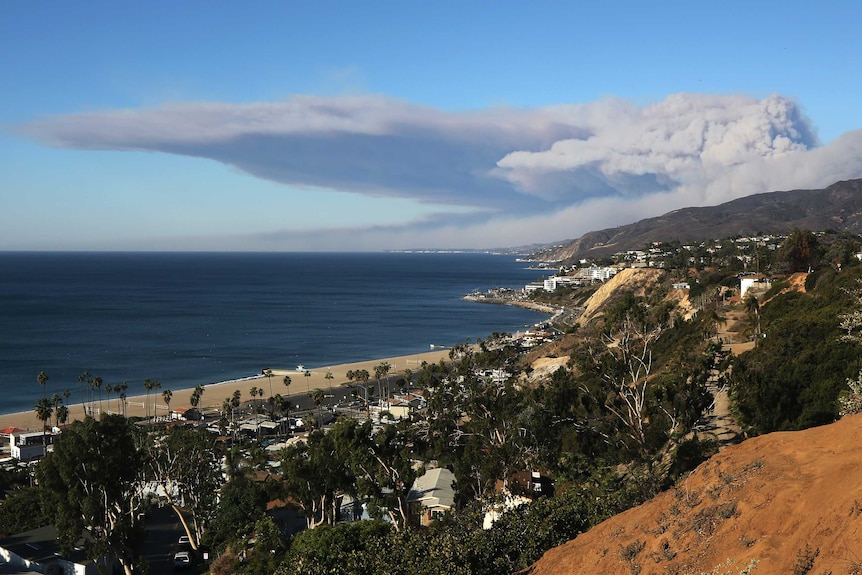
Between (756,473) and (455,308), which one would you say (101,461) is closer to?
(756,473)

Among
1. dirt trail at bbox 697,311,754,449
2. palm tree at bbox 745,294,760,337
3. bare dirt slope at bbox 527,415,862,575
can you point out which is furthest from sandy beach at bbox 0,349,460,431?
bare dirt slope at bbox 527,415,862,575

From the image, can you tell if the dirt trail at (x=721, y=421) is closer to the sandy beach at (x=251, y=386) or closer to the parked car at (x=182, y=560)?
the parked car at (x=182, y=560)

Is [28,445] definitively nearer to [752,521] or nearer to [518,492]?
[518,492]

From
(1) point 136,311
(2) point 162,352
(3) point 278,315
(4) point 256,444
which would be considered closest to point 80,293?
(1) point 136,311

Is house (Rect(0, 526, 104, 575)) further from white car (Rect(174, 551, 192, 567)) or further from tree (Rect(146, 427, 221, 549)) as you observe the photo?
tree (Rect(146, 427, 221, 549))

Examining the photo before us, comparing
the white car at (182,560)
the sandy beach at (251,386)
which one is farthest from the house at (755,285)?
the white car at (182,560)

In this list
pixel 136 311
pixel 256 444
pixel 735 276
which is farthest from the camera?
pixel 136 311
